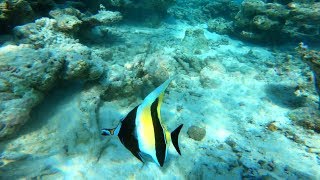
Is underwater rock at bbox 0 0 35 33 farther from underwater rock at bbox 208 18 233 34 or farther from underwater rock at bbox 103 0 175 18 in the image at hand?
underwater rock at bbox 208 18 233 34

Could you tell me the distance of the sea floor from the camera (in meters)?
3.27

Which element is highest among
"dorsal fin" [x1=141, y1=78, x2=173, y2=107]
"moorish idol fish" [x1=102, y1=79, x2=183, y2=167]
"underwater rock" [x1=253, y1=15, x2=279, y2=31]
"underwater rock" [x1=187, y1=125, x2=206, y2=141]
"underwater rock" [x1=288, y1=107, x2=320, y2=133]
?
"dorsal fin" [x1=141, y1=78, x2=173, y2=107]

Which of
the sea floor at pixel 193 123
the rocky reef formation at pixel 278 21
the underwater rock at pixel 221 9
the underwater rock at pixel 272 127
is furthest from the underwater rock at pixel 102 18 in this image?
the underwater rock at pixel 221 9

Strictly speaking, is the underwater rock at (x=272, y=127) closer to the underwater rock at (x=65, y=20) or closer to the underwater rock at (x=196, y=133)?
the underwater rock at (x=196, y=133)

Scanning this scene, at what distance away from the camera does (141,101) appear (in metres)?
4.67

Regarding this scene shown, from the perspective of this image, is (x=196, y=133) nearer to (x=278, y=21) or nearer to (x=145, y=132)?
(x=145, y=132)

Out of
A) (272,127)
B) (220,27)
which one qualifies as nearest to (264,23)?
(220,27)

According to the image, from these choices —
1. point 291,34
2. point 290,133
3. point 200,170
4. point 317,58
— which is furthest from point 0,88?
point 291,34

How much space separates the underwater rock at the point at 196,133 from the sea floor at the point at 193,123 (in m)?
0.09

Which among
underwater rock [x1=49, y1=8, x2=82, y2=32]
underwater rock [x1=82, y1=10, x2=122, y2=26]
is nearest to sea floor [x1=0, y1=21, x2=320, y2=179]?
underwater rock [x1=82, y1=10, x2=122, y2=26]

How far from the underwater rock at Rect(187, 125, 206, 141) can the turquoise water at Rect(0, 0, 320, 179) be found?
0.7 inches

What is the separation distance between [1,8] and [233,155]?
17.4ft

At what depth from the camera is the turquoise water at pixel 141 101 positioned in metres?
3.22

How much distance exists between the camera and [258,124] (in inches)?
192
